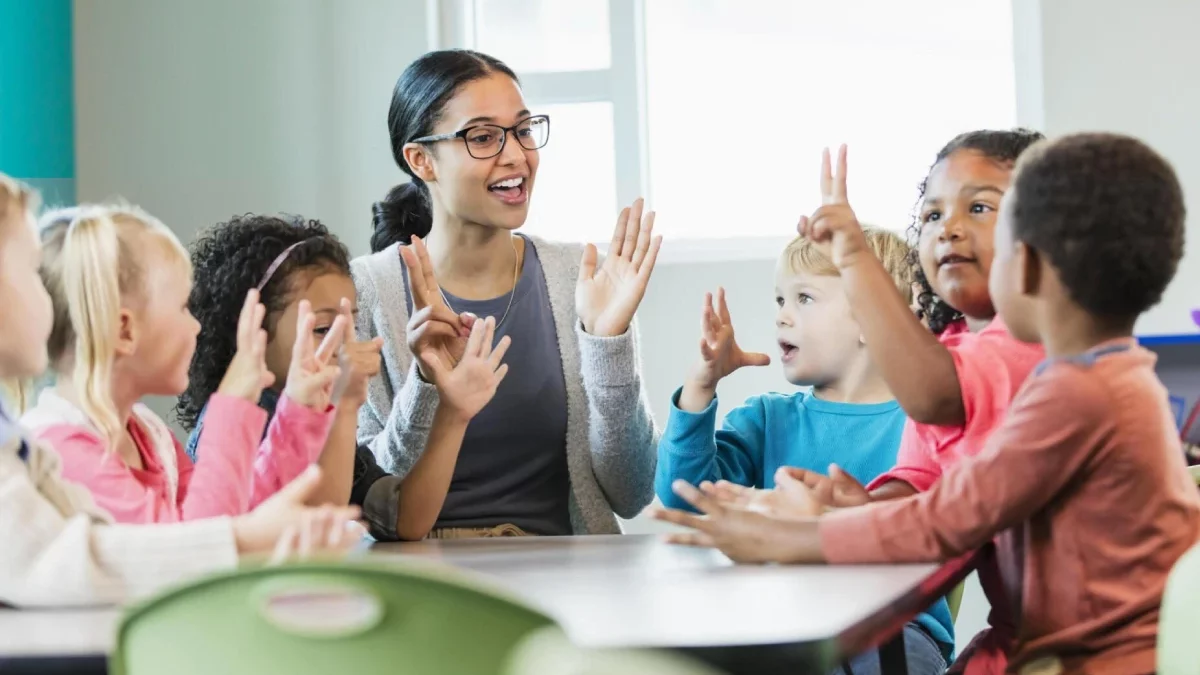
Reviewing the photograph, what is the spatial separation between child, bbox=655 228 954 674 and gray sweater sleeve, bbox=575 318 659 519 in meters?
0.08

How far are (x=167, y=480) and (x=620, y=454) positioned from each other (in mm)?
816

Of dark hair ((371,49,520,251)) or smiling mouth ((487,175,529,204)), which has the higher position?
dark hair ((371,49,520,251))

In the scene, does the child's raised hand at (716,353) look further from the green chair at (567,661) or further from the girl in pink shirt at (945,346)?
the green chair at (567,661)

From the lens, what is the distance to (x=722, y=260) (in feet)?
13.5

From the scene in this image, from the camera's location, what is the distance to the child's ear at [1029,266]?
4.88 feet

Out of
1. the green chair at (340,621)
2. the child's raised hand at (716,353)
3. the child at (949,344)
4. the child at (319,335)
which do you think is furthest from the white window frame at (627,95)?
the green chair at (340,621)

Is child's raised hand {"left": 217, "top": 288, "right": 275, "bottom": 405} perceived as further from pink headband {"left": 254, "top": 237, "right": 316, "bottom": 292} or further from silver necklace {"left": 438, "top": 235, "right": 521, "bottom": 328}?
silver necklace {"left": 438, "top": 235, "right": 521, "bottom": 328}

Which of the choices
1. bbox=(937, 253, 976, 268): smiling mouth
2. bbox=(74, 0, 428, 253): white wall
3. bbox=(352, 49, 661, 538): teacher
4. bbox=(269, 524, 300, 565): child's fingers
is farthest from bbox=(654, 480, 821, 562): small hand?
bbox=(74, 0, 428, 253): white wall

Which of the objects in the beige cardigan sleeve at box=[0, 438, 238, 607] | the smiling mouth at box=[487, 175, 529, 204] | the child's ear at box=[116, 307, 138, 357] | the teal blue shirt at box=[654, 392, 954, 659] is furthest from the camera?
the smiling mouth at box=[487, 175, 529, 204]

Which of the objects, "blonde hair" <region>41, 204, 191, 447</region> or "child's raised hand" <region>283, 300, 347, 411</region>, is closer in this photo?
"blonde hair" <region>41, 204, 191, 447</region>

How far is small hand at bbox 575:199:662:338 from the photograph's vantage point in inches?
88.7

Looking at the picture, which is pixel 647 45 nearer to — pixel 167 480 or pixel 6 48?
pixel 6 48

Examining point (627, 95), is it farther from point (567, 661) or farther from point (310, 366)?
point (567, 661)

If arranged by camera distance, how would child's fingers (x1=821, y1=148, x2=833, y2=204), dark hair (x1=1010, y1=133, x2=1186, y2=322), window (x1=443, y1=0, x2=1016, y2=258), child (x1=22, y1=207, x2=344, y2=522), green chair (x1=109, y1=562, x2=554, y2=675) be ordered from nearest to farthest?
green chair (x1=109, y1=562, x2=554, y2=675) < dark hair (x1=1010, y1=133, x2=1186, y2=322) < child (x1=22, y1=207, x2=344, y2=522) < child's fingers (x1=821, y1=148, x2=833, y2=204) < window (x1=443, y1=0, x2=1016, y2=258)
